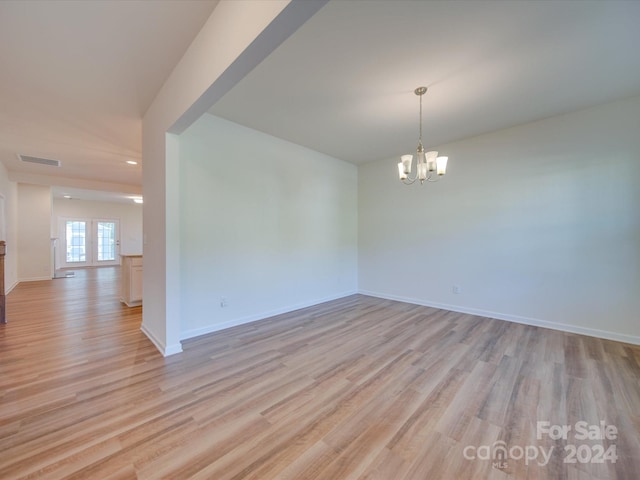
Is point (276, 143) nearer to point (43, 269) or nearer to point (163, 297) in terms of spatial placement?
point (163, 297)

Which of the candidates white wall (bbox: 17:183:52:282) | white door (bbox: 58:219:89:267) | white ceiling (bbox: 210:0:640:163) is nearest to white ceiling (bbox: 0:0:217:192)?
white ceiling (bbox: 210:0:640:163)

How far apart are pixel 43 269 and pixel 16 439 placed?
7797 mm

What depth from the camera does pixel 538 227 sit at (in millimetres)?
3455

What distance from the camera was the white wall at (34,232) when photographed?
21.4 ft

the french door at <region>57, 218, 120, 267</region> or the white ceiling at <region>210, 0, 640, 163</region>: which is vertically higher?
the white ceiling at <region>210, 0, 640, 163</region>

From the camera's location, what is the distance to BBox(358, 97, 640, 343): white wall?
9.77 ft

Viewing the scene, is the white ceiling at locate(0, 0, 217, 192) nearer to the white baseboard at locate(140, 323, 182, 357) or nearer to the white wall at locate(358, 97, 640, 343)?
the white baseboard at locate(140, 323, 182, 357)

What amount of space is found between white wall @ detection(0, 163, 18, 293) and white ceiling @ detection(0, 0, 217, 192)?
7.06ft

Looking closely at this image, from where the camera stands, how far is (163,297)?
2.66 m

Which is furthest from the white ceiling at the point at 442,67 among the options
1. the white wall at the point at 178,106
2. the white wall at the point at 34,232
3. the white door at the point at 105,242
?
the white door at the point at 105,242

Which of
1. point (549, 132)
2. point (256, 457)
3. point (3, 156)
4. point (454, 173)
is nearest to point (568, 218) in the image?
point (549, 132)

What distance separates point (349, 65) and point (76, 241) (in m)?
12.5

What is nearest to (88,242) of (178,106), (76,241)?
(76,241)

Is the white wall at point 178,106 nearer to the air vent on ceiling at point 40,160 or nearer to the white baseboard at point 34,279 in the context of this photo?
the air vent on ceiling at point 40,160
